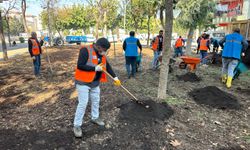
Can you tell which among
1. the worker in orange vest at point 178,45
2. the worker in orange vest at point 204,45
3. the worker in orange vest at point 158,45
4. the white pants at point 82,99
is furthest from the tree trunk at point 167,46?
the worker in orange vest at point 178,45

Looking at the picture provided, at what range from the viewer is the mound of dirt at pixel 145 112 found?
14.8ft

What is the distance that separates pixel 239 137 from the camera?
4.09 meters

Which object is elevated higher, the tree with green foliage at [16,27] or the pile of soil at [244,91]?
the tree with green foliage at [16,27]

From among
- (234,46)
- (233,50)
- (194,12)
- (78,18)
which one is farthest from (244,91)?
(78,18)

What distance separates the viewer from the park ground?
377 centimetres

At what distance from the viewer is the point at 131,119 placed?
14.7 ft

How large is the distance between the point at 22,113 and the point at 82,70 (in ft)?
7.60

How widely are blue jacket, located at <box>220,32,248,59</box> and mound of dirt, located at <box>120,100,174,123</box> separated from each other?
3199 mm

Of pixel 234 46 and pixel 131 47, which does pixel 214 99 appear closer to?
pixel 234 46

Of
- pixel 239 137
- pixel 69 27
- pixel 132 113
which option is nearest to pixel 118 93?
pixel 132 113

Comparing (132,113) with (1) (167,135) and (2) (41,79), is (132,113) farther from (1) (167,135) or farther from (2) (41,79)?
(2) (41,79)

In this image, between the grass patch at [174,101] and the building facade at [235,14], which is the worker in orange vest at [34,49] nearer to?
the grass patch at [174,101]

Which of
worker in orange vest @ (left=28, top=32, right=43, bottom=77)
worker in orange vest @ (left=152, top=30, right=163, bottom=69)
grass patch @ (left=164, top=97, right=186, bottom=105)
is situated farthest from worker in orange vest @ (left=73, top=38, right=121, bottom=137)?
worker in orange vest @ (left=152, top=30, right=163, bottom=69)

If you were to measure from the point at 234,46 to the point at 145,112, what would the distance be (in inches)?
156
